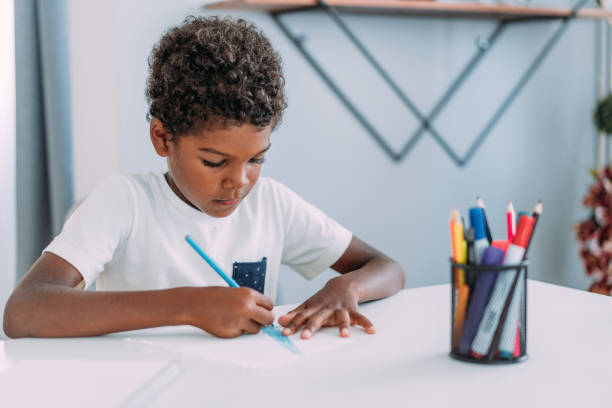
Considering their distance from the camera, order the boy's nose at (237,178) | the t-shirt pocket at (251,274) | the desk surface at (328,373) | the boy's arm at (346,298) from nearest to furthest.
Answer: the desk surface at (328,373) → the boy's arm at (346,298) → the boy's nose at (237,178) → the t-shirt pocket at (251,274)

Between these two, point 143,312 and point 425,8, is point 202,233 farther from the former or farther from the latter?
point 425,8

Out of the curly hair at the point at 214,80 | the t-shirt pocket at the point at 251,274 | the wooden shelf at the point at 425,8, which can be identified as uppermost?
the wooden shelf at the point at 425,8

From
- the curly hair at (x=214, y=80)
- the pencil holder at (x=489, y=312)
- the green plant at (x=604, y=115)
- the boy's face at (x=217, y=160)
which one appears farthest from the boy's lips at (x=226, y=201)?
the green plant at (x=604, y=115)

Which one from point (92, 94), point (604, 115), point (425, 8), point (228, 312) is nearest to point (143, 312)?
Answer: point (228, 312)

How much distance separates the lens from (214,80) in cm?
91

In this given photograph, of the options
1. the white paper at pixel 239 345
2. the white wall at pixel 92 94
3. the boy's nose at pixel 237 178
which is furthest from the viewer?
the white wall at pixel 92 94

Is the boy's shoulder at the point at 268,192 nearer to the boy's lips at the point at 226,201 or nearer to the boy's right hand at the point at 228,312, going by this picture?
the boy's lips at the point at 226,201

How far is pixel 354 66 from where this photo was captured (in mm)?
1975

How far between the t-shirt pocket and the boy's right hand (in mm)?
319

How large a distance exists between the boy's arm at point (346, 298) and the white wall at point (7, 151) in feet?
3.50

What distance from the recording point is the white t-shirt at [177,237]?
0.98m

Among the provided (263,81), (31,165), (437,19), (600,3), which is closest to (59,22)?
(31,165)

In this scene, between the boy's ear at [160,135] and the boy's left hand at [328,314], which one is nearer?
the boy's left hand at [328,314]

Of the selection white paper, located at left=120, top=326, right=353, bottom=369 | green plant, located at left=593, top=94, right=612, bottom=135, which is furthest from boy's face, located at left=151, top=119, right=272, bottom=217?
green plant, located at left=593, top=94, right=612, bottom=135
